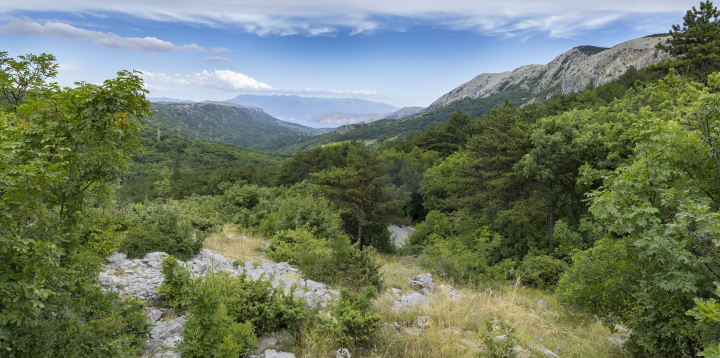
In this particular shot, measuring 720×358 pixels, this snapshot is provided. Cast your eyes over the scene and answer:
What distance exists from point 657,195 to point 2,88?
10.2m

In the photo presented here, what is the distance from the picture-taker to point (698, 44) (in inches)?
916

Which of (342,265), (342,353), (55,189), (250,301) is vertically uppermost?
(55,189)

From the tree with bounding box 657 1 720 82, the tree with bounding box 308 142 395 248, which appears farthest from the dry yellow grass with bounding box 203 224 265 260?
the tree with bounding box 657 1 720 82

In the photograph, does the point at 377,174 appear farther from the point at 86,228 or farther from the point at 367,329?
the point at 86,228

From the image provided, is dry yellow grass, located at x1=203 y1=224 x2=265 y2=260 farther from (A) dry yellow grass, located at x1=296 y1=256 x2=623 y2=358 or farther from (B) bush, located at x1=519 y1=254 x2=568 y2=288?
(B) bush, located at x1=519 y1=254 x2=568 y2=288

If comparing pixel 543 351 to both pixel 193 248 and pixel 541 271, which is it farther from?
pixel 541 271

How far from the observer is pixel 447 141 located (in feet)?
181

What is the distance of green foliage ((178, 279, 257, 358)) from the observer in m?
4.34

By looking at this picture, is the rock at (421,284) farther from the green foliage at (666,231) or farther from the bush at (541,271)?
the bush at (541,271)

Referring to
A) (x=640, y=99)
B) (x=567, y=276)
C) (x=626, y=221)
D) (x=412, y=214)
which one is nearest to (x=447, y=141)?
(x=412, y=214)

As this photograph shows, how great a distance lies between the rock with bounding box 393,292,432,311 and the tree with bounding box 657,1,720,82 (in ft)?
86.1

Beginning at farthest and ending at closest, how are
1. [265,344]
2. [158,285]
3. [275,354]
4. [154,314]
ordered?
1. [158,285]
2. [154,314]
3. [265,344]
4. [275,354]

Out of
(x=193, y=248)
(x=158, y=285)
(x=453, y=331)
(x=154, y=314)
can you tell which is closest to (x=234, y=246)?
(x=193, y=248)

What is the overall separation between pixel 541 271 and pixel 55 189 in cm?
1826
